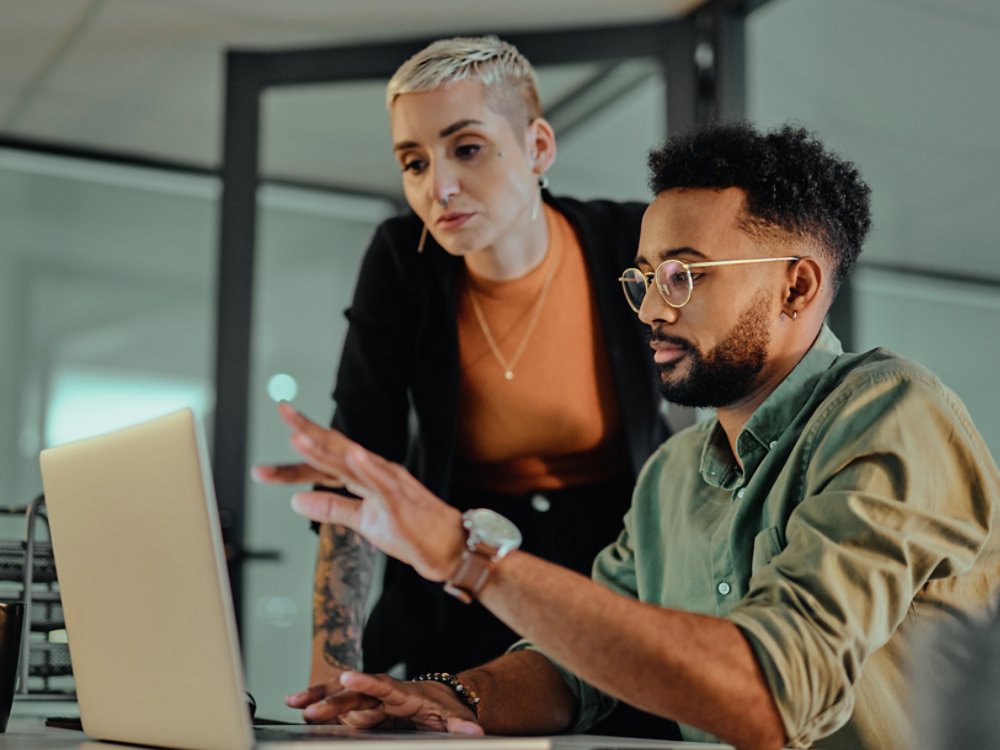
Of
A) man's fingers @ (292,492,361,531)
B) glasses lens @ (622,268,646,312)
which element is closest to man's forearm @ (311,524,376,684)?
glasses lens @ (622,268,646,312)

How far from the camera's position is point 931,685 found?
4.18ft

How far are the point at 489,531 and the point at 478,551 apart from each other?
20mm

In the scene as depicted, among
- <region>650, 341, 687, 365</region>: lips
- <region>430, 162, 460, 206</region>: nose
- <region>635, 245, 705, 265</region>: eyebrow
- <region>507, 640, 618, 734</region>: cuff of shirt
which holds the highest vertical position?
<region>430, 162, 460, 206</region>: nose

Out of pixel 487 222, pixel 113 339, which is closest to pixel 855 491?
pixel 487 222

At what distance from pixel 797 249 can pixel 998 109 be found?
5.51 ft

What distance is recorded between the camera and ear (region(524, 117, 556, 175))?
7.00 ft

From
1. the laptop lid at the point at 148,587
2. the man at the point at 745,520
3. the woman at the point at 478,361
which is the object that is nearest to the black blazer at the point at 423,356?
the woman at the point at 478,361

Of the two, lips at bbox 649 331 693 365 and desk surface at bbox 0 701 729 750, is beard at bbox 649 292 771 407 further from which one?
desk surface at bbox 0 701 729 750

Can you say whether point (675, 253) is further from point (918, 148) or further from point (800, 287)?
point (918, 148)

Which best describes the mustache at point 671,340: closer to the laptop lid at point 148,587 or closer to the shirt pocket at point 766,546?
the shirt pocket at point 766,546

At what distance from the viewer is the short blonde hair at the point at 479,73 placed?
201 cm

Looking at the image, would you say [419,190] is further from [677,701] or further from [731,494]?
[677,701]

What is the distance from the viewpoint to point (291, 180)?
4.54 m

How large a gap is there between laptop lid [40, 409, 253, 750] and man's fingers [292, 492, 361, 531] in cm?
12
